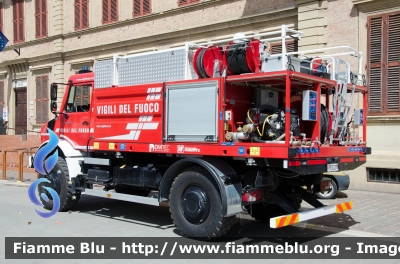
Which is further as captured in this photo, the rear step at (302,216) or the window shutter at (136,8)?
the window shutter at (136,8)

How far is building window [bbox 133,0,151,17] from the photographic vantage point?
18.8 metres

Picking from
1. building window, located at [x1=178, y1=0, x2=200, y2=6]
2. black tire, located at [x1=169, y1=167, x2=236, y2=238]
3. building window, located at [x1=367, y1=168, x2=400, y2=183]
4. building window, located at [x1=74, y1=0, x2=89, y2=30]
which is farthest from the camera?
building window, located at [x1=74, y1=0, x2=89, y2=30]

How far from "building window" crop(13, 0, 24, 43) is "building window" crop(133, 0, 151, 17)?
367 inches

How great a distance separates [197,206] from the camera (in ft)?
22.7

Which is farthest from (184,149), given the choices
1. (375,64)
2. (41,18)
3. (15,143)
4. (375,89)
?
(41,18)

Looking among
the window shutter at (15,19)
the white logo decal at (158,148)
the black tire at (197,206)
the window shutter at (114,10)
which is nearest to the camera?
the black tire at (197,206)

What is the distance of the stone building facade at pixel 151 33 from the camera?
12500 mm

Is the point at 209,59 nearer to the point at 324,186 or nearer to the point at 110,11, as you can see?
the point at 324,186

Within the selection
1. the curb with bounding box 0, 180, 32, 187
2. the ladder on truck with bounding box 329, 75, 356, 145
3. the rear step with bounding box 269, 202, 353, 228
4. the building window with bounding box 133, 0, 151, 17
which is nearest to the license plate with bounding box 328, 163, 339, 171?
the ladder on truck with bounding box 329, 75, 356, 145

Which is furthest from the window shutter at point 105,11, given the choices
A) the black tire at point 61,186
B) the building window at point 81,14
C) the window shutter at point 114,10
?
the black tire at point 61,186

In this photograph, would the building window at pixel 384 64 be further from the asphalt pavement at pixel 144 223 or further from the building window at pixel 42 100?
the building window at pixel 42 100

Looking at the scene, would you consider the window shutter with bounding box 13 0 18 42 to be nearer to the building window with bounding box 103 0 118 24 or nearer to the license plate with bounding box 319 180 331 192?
the building window with bounding box 103 0 118 24

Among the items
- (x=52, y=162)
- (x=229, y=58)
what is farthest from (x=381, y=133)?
(x=52, y=162)

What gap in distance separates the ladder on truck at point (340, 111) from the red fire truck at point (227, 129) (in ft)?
0.06
